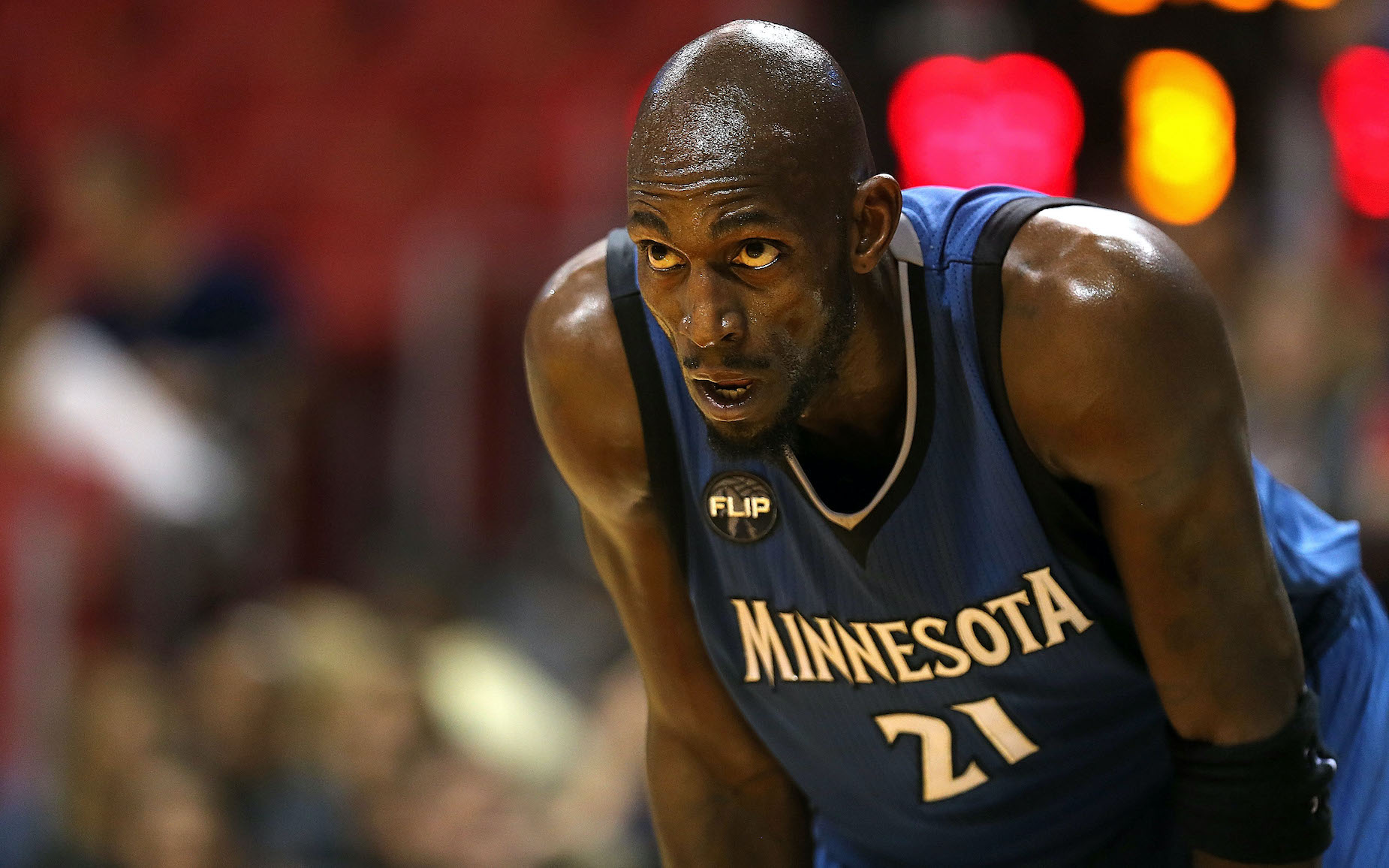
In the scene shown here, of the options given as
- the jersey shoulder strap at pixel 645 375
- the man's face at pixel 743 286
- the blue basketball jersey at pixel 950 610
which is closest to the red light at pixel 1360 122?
the blue basketball jersey at pixel 950 610

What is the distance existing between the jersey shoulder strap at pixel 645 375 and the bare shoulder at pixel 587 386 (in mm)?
13

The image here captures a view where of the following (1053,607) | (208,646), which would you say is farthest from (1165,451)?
(208,646)

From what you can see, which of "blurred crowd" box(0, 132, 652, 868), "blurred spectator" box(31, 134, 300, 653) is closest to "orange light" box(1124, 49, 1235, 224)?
"blurred crowd" box(0, 132, 652, 868)

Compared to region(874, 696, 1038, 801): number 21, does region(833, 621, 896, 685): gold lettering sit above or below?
above

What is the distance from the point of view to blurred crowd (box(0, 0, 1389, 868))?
4352mm

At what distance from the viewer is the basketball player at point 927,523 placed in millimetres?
1673

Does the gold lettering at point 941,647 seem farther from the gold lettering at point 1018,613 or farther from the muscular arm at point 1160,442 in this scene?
the muscular arm at point 1160,442

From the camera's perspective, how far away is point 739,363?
1.69 metres

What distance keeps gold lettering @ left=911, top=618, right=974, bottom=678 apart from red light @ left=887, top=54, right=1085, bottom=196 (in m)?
4.82

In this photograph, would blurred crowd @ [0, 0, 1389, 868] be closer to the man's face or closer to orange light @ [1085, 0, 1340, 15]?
orange light @ [1085, 0, 1340, 15]

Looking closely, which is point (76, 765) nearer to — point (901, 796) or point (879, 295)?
point (901, 796)

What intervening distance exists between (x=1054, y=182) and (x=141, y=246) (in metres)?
3.72

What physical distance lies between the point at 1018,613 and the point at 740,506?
36 cm

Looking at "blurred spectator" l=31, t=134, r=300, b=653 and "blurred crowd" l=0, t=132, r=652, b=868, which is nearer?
"blurred crowd" l=0, t=132, r=652, b=868
